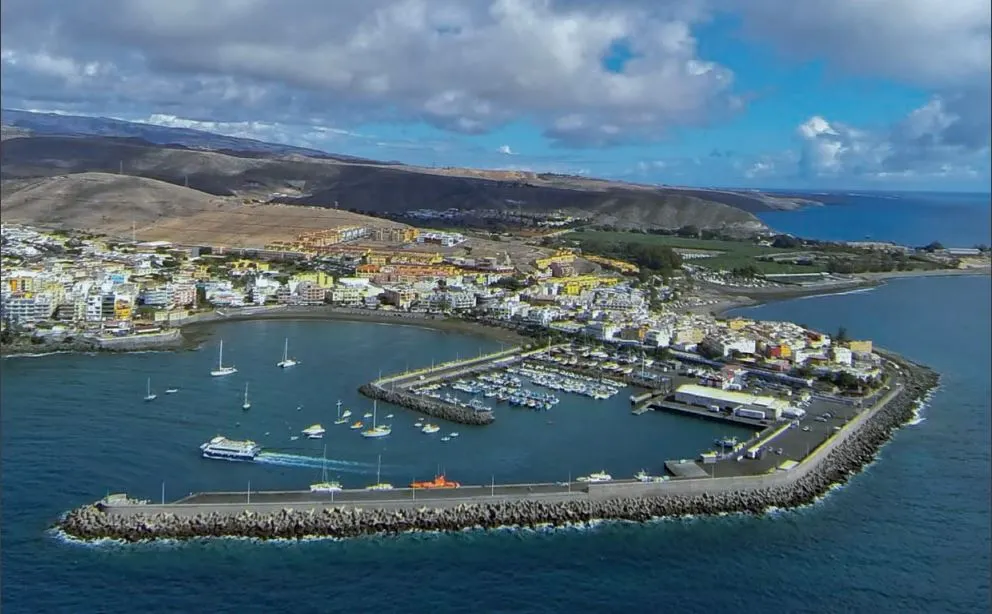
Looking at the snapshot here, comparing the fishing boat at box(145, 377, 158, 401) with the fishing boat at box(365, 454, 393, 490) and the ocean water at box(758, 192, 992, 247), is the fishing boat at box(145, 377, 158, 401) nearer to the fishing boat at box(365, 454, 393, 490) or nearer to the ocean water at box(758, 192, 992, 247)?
the fishing boat at box(365, 454, 393, 490)

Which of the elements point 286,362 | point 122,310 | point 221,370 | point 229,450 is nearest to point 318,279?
point 122,310

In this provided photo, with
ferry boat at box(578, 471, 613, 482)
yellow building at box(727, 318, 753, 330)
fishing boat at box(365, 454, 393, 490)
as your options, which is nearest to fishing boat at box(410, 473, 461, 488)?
fishing boat at box(365, 454, 393, 490)

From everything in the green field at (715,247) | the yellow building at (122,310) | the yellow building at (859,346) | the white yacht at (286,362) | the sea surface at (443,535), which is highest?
the green field at (715,247)

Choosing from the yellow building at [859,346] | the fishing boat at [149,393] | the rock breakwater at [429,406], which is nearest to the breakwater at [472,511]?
the rock breakwater at [429,406]

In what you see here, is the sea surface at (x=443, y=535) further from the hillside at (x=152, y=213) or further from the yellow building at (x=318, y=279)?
the hillside at (x=152, y=213)

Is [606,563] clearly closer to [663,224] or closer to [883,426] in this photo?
[883,426]

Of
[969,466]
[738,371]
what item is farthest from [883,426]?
[738,371]
